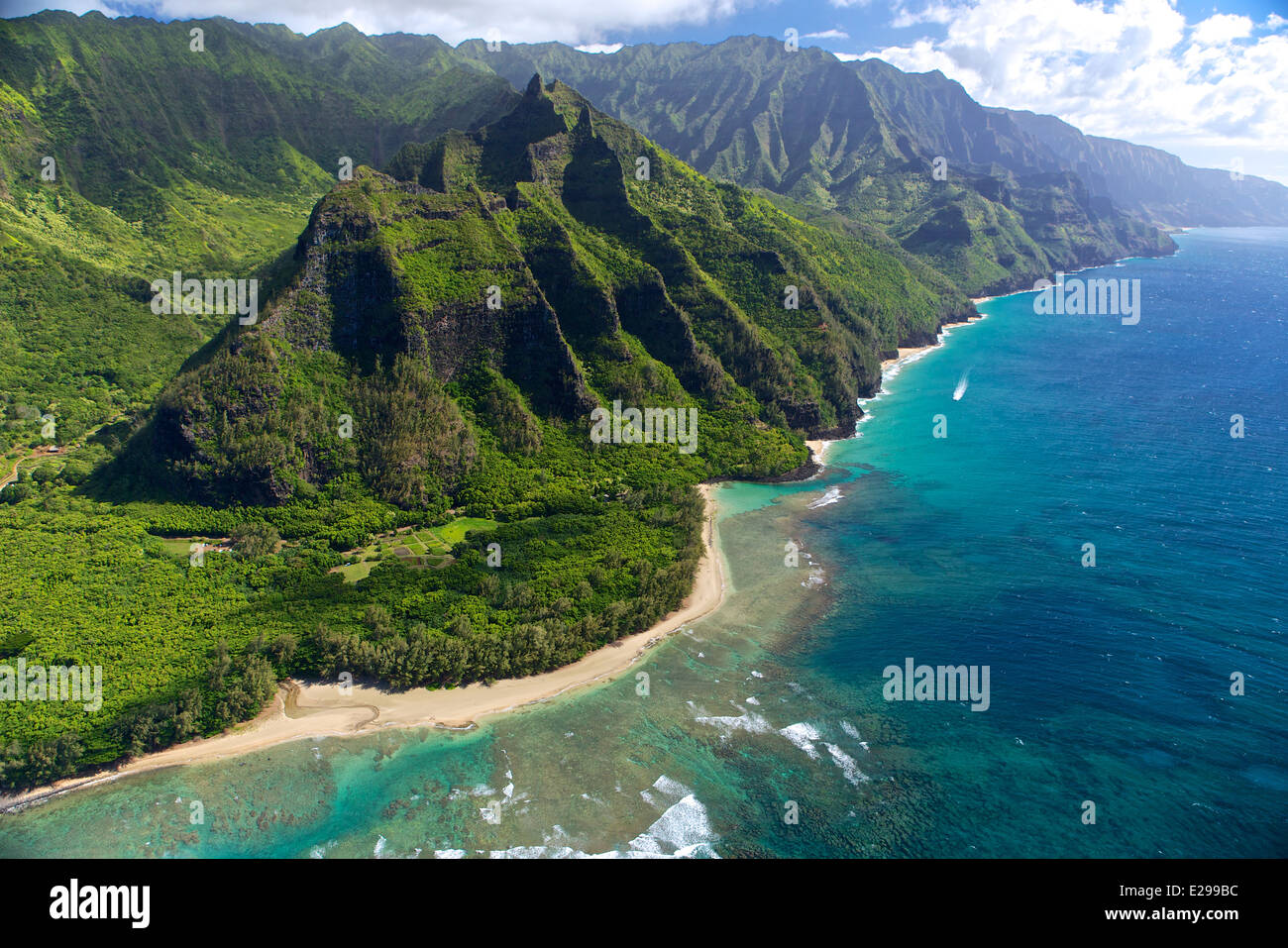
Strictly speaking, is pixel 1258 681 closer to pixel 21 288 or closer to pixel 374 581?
pixel 374 581

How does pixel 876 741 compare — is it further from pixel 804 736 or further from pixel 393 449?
pixel 393 449

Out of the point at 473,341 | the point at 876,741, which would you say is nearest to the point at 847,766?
the point at 876,741

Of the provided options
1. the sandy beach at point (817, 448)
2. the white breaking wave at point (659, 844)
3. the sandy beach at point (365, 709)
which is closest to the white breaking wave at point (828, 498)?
the sandy beach at point (817, 448)

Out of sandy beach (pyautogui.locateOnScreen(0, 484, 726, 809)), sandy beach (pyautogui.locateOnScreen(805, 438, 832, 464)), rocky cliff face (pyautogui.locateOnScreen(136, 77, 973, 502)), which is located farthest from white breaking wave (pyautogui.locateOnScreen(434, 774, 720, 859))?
sandy beach (pyautogui.locateOnScreen(805, 438, 832, 464))

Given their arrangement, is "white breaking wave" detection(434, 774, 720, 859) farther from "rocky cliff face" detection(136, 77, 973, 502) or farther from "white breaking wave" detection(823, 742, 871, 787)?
"rocky cliff face" detection(136, 77, 973, 502)

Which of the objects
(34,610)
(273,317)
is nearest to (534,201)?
(273,317)

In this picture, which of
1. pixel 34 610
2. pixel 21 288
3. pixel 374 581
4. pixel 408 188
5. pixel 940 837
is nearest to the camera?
pixel 940 837

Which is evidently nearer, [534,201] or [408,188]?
[408,188]

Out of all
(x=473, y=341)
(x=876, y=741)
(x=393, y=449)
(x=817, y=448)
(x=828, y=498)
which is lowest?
(x=876, y=741)
